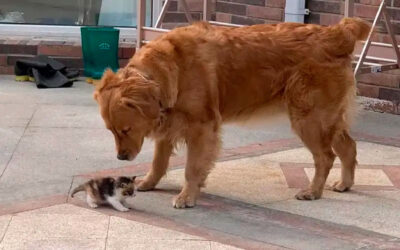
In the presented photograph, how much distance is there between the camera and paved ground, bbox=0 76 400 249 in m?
5.73

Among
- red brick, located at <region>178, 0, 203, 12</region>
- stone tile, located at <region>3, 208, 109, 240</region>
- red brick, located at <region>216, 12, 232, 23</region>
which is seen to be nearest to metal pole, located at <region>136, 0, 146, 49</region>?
red brick, located at <region>178, 0, 203, 12</region>

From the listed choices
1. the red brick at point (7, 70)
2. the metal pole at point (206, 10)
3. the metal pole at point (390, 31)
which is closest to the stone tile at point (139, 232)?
the metal pole at point (390, 31)

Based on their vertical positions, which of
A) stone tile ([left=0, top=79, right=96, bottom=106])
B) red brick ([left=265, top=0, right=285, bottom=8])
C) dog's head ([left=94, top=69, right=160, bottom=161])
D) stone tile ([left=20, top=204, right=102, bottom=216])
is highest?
red brick ([left=265, top=0, right=285, bottom=8])

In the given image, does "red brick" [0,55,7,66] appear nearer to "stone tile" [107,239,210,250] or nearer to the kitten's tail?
the kitten's tail

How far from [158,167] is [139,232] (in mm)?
1167

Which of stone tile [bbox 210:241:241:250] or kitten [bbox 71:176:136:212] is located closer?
stone tile [bbox 210:241:241:250]

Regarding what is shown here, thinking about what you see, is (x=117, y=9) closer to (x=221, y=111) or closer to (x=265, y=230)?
(x=221, y=111)

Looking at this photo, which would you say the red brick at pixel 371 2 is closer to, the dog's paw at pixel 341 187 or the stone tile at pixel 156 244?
the dog's paw at pixel 341 187

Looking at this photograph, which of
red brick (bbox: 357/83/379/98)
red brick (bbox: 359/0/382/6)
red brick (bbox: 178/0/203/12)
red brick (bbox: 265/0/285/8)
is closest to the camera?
red brick (bbox: 359/0/382/6)

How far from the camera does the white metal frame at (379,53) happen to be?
8906 millimetres

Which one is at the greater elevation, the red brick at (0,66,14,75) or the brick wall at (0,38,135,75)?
the brick wall at (0,38,135,75)

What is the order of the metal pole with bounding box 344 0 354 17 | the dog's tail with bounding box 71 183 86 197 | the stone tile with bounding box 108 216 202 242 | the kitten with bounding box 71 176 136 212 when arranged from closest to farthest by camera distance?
the stone tile with bounding box 108 216 202 242 → the kitten with bounding box 71 176 136 212 → the dog's tail with bounding box 71 183 86 197 → the metal pole with bounding box 344 0 354 17

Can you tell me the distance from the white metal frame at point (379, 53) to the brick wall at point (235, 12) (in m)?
1.64

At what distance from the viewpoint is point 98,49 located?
11.2m
